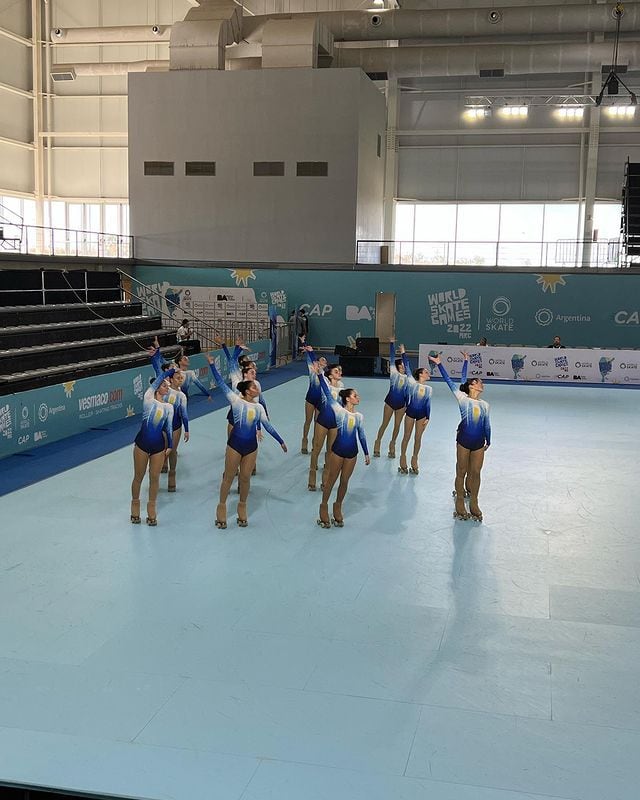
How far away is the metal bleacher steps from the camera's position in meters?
18.9

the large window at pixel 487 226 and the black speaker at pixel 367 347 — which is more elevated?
the large window at pixel 487 226

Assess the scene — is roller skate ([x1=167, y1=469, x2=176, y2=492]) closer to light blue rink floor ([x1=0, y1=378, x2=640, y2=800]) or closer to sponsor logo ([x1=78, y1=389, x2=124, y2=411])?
light blue rink floor ([x1=0, y1=378, x2=640, y2=800])

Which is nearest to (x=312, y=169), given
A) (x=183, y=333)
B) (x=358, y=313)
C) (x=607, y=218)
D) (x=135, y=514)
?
(x=358, y=313)

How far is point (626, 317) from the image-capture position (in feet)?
102

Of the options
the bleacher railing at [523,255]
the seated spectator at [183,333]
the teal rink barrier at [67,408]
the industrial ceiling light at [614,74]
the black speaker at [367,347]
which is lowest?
the teal rink barrier at [67,408]

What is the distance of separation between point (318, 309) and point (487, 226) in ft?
35.9

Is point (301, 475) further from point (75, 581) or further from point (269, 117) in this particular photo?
point (269, 117)

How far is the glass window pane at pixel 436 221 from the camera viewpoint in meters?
39.4

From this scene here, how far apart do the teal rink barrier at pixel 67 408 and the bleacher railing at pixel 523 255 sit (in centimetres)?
1518

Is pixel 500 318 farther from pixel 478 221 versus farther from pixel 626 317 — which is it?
pixel 478 221

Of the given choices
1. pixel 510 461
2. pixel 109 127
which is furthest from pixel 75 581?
pixel 109 127

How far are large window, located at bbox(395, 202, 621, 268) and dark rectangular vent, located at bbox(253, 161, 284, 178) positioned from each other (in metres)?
6.54

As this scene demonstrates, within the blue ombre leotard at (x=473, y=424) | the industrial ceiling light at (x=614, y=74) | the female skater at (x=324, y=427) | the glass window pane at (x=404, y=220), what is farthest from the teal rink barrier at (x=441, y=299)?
the blue ombre leotard at (x=473, y=424)

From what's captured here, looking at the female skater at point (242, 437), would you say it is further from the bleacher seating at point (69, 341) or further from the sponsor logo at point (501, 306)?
the sponsor logo at point (501, 306)
